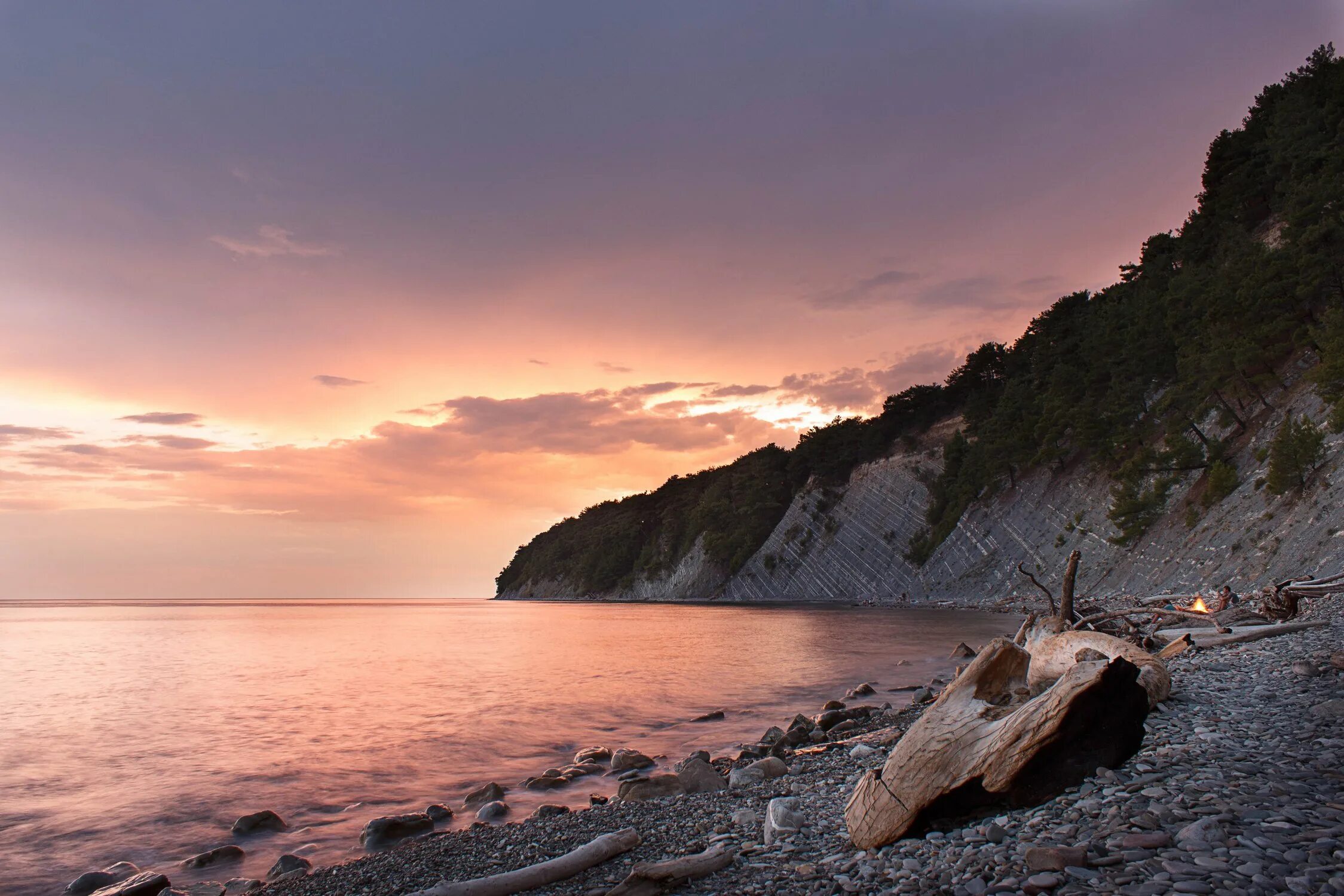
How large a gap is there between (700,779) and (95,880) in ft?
25.3

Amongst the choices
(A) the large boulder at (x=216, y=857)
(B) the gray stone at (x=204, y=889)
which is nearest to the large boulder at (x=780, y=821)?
(B) the gray stone at (x=204, y=889)

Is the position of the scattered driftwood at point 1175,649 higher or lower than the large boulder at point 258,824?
higher

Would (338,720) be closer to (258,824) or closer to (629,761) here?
(258,824)

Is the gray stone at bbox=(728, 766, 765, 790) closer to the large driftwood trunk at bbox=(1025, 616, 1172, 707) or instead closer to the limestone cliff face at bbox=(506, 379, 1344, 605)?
the large driftwood trunk at bbox=(1025, 616, 1172, 707)

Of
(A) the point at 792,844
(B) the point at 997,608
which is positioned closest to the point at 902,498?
(B) the point at 997,608

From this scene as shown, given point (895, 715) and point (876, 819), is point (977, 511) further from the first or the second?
point (876, 819)

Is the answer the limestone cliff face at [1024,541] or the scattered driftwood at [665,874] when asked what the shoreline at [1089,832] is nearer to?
the scattered driftwood at [665,874]

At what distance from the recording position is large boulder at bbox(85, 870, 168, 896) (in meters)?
8.33

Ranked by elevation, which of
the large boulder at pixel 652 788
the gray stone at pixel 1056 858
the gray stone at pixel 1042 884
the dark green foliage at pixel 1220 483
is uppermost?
the dark green foliage at pixel 1220 483

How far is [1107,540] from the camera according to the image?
47344 millimetres

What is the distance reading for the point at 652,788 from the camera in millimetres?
10562

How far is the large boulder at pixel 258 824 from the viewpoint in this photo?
36.1ft

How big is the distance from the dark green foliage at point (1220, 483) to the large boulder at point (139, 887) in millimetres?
43054

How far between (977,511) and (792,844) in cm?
6722
